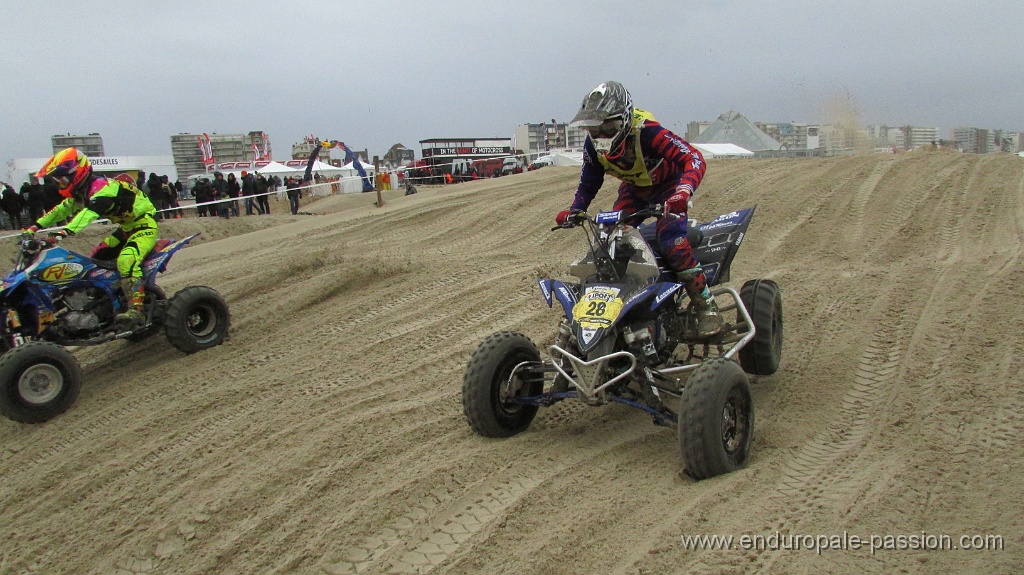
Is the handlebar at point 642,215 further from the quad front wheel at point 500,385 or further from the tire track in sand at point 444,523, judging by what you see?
the tire track in sand at point 444,523

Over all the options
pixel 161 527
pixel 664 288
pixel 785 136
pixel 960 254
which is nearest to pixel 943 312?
pixel 960 254

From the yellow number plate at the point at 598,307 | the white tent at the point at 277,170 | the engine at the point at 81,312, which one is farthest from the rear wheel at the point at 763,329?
the white tent at the point at 277,170

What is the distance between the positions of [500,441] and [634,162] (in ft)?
6.72

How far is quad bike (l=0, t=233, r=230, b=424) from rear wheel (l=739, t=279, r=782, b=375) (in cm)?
499

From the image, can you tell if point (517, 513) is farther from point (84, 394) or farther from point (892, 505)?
point (84, 394)

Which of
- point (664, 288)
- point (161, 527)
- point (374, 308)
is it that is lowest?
point (161, 527)

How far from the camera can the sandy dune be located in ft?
10.2

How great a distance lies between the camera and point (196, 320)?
6801 mm

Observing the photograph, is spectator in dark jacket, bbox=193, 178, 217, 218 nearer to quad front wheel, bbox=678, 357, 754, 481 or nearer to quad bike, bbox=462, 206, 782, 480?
quad bike, bbox=462, 206, 782, 480

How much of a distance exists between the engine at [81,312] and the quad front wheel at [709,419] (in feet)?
17.8

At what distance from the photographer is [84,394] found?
5.91m

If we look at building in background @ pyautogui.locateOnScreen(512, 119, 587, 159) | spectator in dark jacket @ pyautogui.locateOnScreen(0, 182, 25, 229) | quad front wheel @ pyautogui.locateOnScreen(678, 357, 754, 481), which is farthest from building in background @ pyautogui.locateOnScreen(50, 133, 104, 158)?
quad front wheel @ pyautogui.locateOnScreen(678, 357, 754, 481)

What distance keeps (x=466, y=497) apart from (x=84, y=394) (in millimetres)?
4184

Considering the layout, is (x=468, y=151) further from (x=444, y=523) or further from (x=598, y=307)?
(x=444, y=523)
